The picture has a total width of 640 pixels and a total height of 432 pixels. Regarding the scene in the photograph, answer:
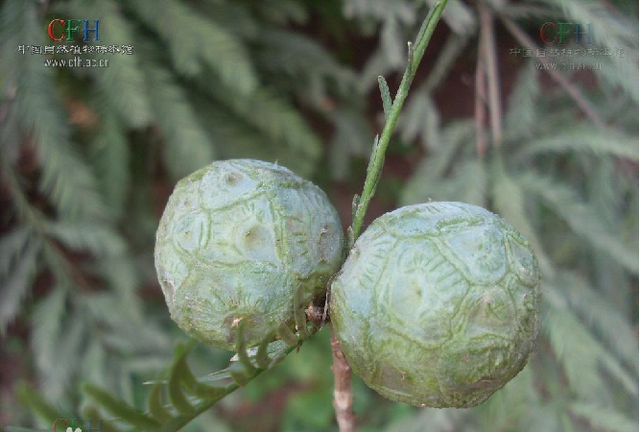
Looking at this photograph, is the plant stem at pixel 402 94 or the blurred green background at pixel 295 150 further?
the blurred green background at pixel 295 150

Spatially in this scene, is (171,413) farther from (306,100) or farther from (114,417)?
(306,100)

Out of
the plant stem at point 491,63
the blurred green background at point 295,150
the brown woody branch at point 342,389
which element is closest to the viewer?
the brown woody branch at point 342,389

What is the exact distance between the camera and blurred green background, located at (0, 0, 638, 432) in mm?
1512

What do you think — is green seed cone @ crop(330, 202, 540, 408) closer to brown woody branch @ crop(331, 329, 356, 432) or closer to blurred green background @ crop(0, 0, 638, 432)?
brown woody branch @ crop(331, 329, 356, 432)

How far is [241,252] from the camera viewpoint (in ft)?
2.28

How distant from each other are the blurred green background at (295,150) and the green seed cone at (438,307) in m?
0.83

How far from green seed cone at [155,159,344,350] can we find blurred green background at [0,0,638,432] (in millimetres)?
905

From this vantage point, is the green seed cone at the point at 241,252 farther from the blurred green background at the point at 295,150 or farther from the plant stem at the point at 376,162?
the blurred green background at the point at 295,150

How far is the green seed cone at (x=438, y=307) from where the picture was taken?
0.64 meters

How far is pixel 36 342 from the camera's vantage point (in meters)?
1.82

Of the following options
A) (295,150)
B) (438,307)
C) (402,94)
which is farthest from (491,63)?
(438,307)

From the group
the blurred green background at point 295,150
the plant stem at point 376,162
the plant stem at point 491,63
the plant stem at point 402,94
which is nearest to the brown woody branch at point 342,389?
the plant stem at point 376,162

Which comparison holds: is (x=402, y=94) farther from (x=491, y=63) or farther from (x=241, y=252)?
(x=491, y=63)

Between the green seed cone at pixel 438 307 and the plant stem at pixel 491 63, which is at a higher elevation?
the plant stem at pixel 491 63
